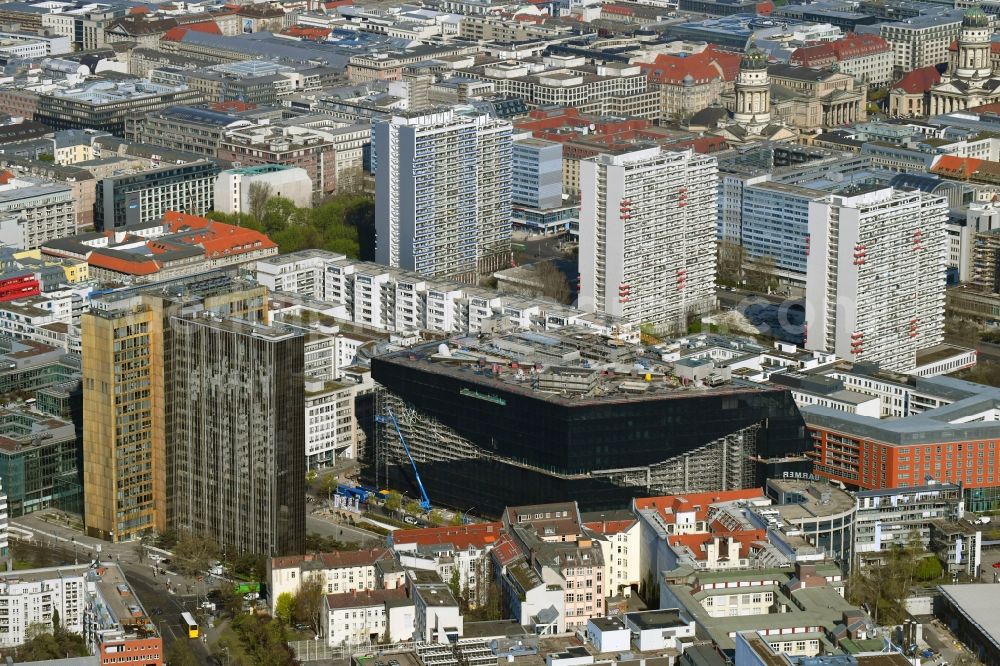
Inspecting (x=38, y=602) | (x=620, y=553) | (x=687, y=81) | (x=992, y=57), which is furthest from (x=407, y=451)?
(x=992, y=57)

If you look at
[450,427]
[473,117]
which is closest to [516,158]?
[473,117]

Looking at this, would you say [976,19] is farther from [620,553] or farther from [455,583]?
[455,583]

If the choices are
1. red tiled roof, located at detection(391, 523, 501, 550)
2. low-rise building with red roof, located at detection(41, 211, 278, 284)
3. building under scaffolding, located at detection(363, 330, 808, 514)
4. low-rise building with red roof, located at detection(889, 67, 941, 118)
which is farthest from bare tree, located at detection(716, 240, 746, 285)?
red tiled roof, located at detection(391, 523, 501, 550)

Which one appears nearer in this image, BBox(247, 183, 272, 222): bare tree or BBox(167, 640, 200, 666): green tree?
BBox(167, 640, 200, 666): green tree

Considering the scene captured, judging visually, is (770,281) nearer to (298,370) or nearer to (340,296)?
(340,296)

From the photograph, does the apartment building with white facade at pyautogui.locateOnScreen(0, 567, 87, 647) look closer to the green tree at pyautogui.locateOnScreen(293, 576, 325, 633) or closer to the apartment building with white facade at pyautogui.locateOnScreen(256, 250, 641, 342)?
the green tree at pyautogui.locateOnScreen(293, 576, 325, 633)
